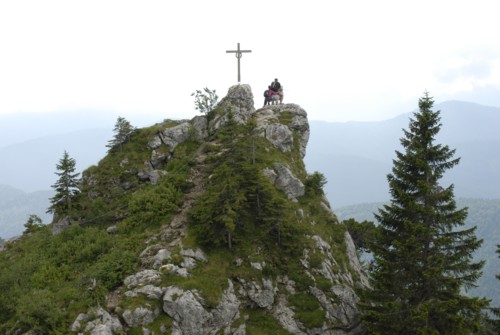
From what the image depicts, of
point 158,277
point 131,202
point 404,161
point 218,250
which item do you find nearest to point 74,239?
point 131,202

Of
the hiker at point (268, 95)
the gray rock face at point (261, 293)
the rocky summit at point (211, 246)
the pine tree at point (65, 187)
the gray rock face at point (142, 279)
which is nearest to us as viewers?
the rocky summit at point (211, 246)

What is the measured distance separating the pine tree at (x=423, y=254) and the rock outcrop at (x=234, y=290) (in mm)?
2891

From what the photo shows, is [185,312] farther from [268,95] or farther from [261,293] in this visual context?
[268,95]

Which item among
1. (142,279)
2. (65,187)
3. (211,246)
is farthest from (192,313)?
(65,187)

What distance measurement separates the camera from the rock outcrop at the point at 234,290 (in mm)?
17641

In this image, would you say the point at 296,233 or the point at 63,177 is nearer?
the point at 296,233

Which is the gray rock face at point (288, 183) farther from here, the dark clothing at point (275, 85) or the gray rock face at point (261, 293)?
the dark clothing at point (275, 85)

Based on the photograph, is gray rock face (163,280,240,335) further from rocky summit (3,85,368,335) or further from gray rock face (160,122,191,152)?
gray rock face (160,122,191,152)

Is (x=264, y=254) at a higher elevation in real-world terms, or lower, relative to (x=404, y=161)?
lower

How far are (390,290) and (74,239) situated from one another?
829 inches

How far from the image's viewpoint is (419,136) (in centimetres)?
1984

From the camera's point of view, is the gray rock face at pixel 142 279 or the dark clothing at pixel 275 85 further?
the dark clothing at pixel 275 85

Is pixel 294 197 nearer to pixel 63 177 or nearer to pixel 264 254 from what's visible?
pixel 264 254

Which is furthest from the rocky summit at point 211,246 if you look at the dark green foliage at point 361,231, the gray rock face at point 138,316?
the dark green foliage at point 361,231
